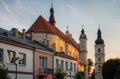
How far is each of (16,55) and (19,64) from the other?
1630 millimetres

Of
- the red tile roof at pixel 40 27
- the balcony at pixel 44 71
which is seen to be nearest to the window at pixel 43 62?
the balcony at pixel 44 71

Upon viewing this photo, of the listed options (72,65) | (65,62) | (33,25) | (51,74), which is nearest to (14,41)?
(51,74)

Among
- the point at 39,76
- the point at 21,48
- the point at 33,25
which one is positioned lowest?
the point at 39,76

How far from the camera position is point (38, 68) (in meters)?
51.8

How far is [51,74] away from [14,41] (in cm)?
1383

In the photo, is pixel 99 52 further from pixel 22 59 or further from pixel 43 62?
pixel 22 59

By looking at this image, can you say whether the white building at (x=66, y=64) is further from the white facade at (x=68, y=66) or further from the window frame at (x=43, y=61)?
the window frame at (x=43, y=61)

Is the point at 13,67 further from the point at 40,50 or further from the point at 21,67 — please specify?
the point at 40,50

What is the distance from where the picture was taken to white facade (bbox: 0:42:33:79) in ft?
139

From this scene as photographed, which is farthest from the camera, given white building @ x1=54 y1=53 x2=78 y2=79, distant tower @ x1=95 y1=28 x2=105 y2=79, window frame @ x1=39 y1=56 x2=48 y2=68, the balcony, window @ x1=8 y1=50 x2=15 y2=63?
distant tower @ x1=95 y1=28 x2=105 y2=79

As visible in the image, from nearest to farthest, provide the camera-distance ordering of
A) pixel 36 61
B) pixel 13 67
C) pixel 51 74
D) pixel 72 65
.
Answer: pixel 13 67, pixel 36 61, pixel 51 74, pixel 72 65

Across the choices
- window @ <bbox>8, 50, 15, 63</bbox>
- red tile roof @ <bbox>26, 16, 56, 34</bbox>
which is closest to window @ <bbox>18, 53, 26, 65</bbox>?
window @ <bbox>8, 50, 15, 63</bbox>

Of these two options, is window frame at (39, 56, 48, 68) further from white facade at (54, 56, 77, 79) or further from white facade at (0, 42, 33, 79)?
white facade at (54, 56, 77, 79)

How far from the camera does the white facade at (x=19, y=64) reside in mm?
42281
